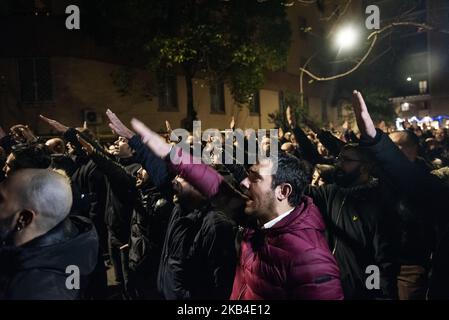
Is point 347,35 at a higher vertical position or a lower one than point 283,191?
higher

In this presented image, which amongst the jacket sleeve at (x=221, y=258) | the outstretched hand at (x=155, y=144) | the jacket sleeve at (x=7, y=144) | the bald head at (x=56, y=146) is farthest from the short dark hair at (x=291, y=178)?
the jacket sleeve at (x=7, y=144)

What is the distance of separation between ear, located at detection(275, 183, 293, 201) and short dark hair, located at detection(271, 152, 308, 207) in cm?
2

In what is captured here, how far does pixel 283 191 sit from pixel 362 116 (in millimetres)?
645

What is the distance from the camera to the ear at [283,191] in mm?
2572

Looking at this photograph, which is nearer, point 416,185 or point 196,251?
point 416,185

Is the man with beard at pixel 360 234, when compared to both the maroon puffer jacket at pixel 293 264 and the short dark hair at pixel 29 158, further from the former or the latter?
the short dark hair at pixel 29 158

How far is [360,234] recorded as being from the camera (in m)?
3.45

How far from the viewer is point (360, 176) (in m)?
3.78

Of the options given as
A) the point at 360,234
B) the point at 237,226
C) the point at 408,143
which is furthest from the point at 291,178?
the point at 408,143

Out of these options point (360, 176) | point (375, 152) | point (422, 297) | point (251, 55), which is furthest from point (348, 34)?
point (251, 55)

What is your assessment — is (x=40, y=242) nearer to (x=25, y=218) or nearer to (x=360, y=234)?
(x=25, y=218)

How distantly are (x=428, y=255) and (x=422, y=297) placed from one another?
0.43 metres

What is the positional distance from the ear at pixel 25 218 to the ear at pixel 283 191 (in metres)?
1.31

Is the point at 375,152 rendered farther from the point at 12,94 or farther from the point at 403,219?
the point at 12,94
